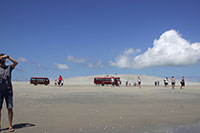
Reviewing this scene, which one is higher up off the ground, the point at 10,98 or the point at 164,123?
the point at 10,98

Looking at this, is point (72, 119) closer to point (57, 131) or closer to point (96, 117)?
point (96, 117)

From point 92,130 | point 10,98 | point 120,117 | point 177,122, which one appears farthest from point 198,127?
point 10,98

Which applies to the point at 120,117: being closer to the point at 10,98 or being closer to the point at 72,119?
the point at 72,119

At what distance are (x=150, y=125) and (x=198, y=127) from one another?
1.33m

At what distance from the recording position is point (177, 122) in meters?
6.70

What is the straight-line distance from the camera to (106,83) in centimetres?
5622

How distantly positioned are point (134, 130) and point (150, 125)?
80 cm

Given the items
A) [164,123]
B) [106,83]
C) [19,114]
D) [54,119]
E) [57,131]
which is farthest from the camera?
[106,83]

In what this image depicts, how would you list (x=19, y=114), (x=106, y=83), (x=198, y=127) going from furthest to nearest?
(x=106, y=83) → (x=19, y=114) → (x=198, y=127)

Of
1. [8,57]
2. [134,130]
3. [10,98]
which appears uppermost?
[8,57]

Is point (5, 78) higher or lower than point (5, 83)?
higher

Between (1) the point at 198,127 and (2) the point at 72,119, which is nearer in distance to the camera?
(1) the point at 198,127

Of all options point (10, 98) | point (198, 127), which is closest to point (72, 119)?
point (10, 98)

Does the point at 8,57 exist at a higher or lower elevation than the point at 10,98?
higher
